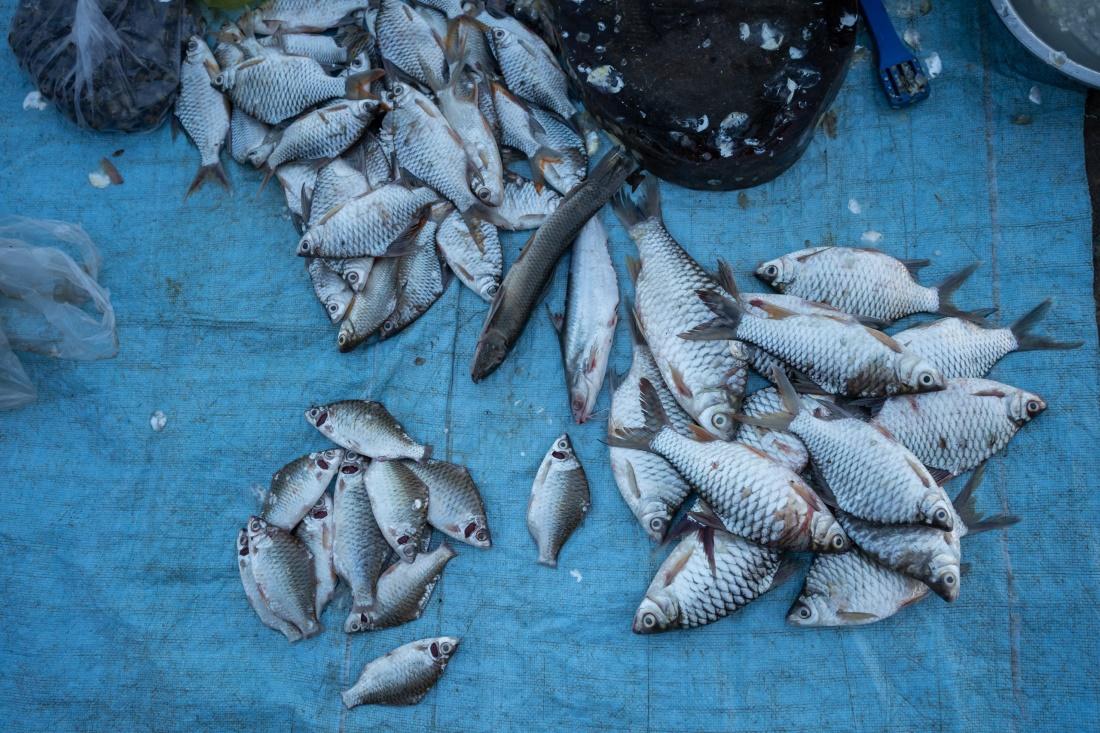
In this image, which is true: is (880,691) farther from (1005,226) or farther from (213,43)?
(213,43)

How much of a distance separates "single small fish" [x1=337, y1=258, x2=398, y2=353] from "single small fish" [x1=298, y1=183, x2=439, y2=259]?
73 mm

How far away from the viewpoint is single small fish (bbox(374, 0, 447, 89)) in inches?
Result: 109

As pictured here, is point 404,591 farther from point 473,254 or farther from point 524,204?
point 524,204

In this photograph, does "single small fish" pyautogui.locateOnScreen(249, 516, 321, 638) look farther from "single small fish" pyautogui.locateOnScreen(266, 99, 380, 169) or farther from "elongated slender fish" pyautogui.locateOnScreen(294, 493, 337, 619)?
"single small fish" pyautogui.locateOnScreen(266, 99, 380, 169)

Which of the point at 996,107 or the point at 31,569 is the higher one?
the point at 996,107

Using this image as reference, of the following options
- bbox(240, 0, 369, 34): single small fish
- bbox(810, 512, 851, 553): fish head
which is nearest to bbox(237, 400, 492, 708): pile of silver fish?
bbox(810, 512, 851, 553): fish head

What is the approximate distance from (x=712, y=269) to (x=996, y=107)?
3.76 ft

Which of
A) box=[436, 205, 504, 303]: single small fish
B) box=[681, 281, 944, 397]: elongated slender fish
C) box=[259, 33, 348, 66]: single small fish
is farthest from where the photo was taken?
box=[259, 33, 348, 66]: single small fish

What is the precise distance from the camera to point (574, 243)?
102 inches

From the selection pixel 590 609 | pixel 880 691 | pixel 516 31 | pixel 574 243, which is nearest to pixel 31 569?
pixel 590 609

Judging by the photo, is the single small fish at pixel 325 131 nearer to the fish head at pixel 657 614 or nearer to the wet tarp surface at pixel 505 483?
the wet tarp surface at pixel 505 483

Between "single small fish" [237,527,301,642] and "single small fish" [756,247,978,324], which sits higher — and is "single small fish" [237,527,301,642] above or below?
below

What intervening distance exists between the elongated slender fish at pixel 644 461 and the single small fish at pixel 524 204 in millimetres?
551

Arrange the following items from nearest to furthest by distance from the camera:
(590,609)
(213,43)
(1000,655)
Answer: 1. (1000,655)
2. (590,609)
3. (213,43)
